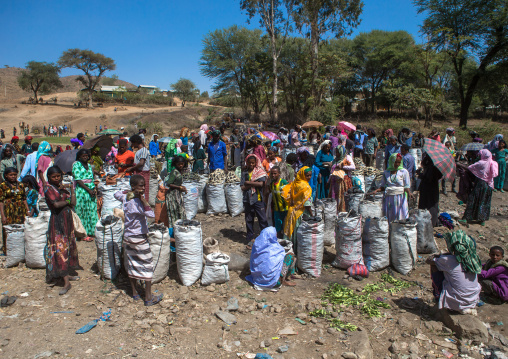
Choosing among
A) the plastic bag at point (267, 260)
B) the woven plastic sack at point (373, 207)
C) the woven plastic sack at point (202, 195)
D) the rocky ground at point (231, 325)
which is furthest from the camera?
the woven plastic sack at point (202, 195)

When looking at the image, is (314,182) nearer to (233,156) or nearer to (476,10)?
(233,156)

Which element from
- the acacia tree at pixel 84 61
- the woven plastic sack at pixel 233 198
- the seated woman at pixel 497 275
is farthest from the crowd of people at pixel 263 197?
the acacia tree at pixel 84 61

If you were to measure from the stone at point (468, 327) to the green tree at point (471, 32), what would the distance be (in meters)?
19.9

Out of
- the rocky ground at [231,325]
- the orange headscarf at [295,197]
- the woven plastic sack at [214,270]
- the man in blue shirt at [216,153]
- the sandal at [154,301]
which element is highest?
the man in blue shirt at [216,153]

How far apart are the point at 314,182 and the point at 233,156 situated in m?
4.78

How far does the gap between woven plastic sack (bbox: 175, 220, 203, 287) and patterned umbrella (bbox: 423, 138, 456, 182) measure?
373 centimetres

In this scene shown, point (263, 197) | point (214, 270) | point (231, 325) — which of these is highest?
point (263, 197)

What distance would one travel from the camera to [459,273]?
3539 millimetres

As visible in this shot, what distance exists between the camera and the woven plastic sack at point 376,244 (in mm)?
4570

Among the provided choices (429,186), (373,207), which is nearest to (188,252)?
(373,207)

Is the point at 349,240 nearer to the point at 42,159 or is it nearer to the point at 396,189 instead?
the point at 396,189

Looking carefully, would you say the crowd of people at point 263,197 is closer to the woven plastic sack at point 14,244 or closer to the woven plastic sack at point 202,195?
the woven plastic sack at point 14,244

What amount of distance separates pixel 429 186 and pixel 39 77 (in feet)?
166

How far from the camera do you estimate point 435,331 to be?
3586mm
